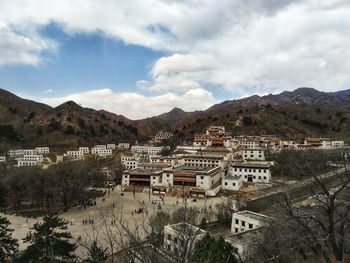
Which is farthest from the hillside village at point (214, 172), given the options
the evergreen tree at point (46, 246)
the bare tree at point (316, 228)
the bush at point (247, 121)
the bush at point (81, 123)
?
the bush at point (81, 123)

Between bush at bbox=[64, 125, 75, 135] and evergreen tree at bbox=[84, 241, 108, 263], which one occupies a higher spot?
bush at bbox=[64, 125, 75, 135]

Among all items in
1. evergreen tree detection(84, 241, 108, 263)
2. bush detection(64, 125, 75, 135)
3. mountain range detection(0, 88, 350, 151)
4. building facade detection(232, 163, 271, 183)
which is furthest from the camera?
bush detection(64, 125, 75, 135)

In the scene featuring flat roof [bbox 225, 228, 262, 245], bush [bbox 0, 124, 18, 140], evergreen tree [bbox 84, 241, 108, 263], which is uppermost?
bush [bbox 0, 124, 18, 140]

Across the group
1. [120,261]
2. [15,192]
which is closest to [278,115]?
[15,192]

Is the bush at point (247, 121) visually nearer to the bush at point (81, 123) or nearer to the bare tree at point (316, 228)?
the bush at point (81, 123)

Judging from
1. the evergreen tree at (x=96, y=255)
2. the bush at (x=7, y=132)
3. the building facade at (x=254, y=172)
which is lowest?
the building facade at (x=254, y=172)

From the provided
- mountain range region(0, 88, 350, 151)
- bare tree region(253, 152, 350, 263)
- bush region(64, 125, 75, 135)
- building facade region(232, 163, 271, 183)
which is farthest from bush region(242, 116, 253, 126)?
bare tree region(253, 152, 350, 263)

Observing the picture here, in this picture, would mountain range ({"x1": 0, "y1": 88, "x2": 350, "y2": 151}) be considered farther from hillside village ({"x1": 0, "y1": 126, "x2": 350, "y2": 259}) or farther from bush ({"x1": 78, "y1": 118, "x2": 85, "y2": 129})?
hillside village ({"x1": 0, "y1": 126, "x2": 350, "y2": 259})

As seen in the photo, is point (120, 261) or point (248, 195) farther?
point (248, 195)

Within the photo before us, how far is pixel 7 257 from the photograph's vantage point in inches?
708

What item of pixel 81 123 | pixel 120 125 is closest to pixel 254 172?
pixel 81 123

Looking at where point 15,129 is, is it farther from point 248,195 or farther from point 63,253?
point 63,253

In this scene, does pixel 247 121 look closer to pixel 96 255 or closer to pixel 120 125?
pixel 120 125

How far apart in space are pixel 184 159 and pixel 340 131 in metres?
57.6
